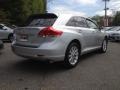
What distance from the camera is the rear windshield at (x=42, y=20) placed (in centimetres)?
604

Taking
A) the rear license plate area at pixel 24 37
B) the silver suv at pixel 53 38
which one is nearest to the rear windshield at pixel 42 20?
the silver suv at pixel 53 38

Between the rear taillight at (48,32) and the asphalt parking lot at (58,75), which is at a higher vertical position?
the rear taillight at (48,32)

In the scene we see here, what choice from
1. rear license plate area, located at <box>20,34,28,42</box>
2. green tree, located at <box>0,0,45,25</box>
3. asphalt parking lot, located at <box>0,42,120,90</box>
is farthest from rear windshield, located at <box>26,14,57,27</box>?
green tree, located at <box>0,0,45,25</box>

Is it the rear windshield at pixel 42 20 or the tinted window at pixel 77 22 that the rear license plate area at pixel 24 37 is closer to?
the rear windshield at pixel 42 20

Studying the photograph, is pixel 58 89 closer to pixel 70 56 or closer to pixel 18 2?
pixel 70 56

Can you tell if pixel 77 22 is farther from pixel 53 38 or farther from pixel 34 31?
pixel 34 31

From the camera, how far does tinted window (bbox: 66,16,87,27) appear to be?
651 cm

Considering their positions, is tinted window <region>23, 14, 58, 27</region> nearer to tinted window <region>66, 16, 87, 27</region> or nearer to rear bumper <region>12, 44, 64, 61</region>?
tinted window <region>66, 16, 87, 27</region>

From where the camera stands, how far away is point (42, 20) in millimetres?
6289

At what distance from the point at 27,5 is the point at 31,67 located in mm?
18424

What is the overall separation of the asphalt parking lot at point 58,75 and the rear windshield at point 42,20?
1.31 metres

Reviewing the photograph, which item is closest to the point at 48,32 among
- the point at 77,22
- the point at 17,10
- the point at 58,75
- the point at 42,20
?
the point at 42,20

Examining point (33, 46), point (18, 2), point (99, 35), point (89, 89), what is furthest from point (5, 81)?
point (18, 2)

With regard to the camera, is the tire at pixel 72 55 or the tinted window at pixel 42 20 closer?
the tinted window at pixel 42 20
